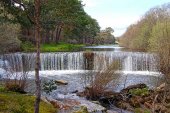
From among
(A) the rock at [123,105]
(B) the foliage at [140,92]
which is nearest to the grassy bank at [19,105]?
(A) the rock at [123,105]

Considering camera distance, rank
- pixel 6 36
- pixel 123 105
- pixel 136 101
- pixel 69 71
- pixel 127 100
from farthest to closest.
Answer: pixel 6 36, pixel 69 71, pixel 127 100, pixel 136 101, pixel 123 105

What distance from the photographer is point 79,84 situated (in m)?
20.6

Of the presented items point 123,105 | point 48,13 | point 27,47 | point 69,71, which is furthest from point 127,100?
point 27,47

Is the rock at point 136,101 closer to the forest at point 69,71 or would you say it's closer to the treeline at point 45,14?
the forest at point 69,71

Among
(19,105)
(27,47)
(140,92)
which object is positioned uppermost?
(27,47)

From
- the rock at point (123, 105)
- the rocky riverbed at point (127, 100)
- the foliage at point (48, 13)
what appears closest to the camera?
the foliage at point (48, 13)

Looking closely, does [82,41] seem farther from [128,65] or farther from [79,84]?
[79,84]

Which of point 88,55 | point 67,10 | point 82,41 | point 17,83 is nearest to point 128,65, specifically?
point 88,55

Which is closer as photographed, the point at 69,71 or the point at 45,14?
the point at 45,14

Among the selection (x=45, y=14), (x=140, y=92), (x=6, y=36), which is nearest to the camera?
(x=45, y=14)

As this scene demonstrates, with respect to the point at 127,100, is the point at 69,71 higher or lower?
lower

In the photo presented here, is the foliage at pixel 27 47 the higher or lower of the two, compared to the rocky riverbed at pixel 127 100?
higher

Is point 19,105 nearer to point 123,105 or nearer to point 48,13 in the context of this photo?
point 48,13

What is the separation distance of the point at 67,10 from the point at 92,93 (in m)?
8.30
